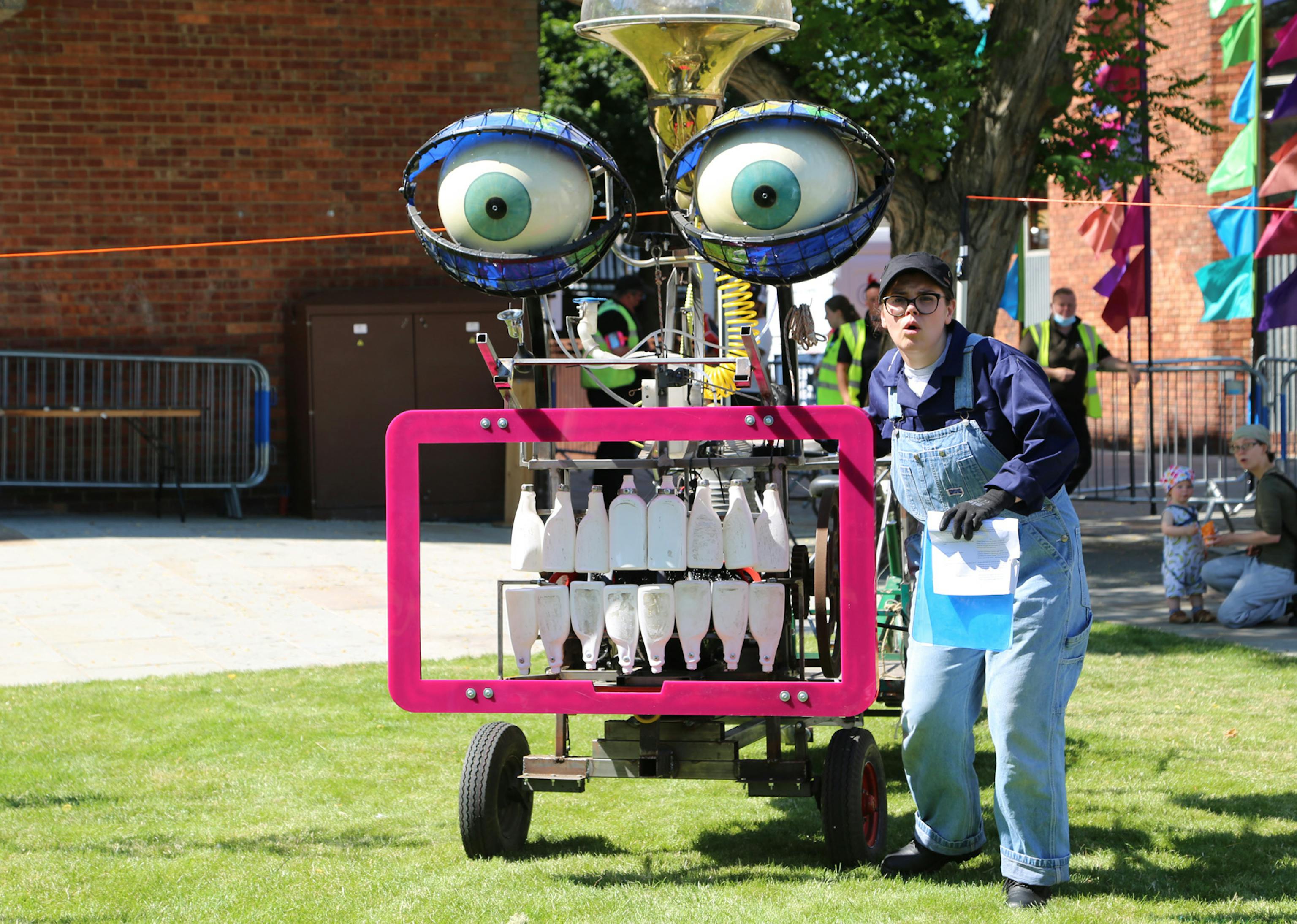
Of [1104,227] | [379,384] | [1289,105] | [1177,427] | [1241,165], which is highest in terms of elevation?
[1289,105]

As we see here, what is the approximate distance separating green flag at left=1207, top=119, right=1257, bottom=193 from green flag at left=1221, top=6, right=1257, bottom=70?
539 mm

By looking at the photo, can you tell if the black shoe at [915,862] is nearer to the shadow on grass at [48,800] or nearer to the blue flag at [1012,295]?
the shadow on grass at [48,800]

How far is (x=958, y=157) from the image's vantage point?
32.5ft

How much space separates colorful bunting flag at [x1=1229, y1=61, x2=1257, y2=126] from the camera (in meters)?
11.9

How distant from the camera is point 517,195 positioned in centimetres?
407

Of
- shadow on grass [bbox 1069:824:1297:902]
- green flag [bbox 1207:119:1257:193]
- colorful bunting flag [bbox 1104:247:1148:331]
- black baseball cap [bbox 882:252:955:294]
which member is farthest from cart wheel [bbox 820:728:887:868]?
colorful bunting flag [bbox 1104:247:1148:331]

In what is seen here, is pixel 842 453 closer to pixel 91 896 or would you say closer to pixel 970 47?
pixel 91 896

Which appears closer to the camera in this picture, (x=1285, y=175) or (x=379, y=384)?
(x=1285, y=175)

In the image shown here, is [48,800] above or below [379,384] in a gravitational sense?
below

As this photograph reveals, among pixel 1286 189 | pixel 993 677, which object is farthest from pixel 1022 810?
pixel 1286 189

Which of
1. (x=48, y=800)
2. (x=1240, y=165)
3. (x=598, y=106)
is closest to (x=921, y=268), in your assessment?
(x=48, y=800)

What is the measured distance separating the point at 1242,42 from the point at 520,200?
9811 millimetres

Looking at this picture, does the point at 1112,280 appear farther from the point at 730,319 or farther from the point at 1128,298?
the point at 730,319

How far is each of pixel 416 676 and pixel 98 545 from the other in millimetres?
7814
